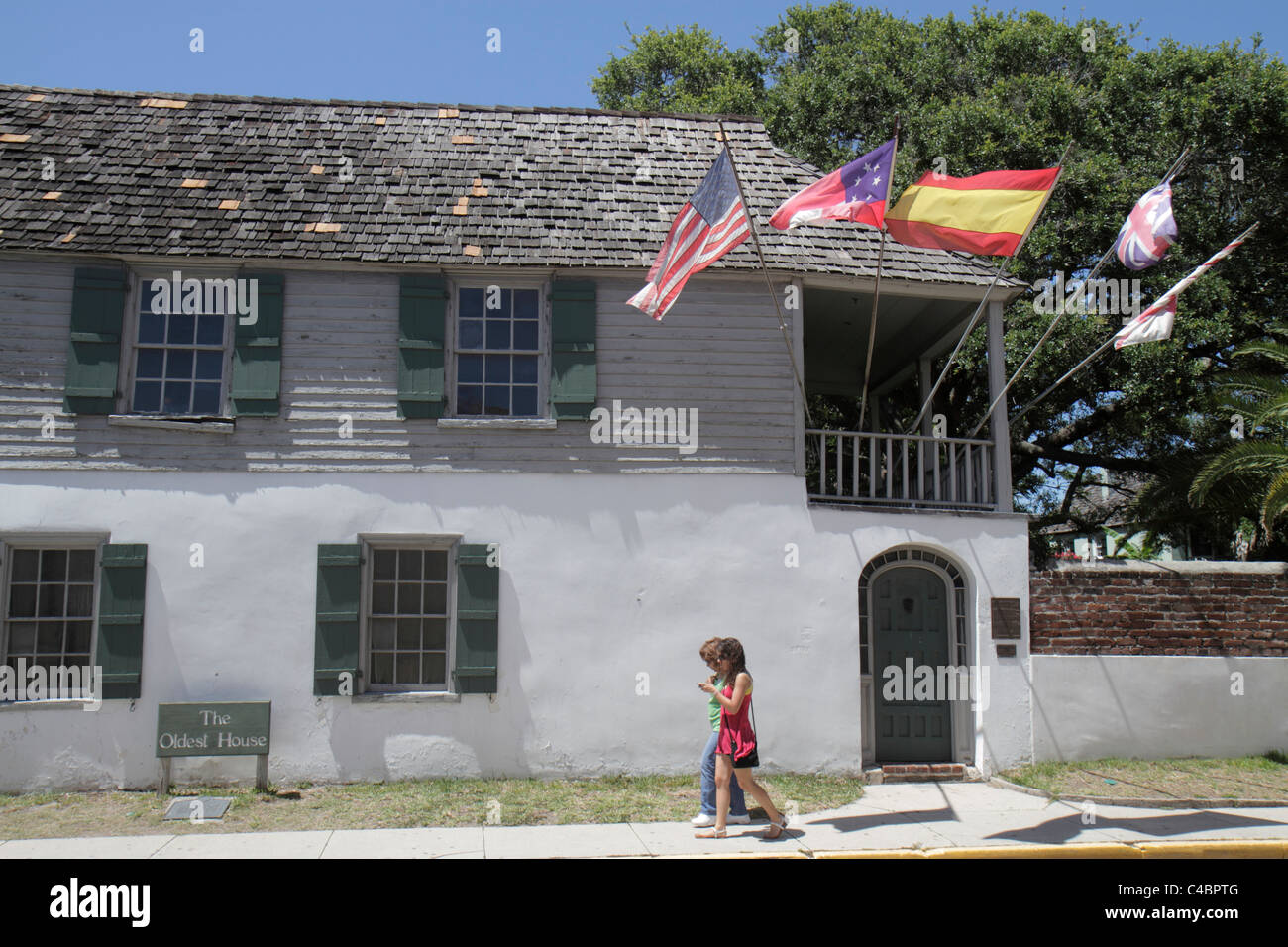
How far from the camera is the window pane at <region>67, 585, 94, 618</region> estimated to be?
9859 millimetres

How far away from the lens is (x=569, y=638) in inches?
400

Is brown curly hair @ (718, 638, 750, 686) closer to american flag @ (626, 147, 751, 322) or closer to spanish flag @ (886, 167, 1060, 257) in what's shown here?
american flag @ (626, 147, 751, 322)

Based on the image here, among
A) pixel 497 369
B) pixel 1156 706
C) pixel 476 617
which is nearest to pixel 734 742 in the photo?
pixel 476 617

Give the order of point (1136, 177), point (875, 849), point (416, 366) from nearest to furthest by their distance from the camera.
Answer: point (875, 849)
point (416, 366)
point (1136, 177)

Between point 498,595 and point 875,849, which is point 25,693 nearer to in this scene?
point 498,595

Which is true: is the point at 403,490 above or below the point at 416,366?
below

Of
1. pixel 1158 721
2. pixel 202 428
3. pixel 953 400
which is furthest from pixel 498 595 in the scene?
pixel 953 400

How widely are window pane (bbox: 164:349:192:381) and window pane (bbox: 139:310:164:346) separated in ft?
0.57

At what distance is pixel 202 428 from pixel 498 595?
328cm

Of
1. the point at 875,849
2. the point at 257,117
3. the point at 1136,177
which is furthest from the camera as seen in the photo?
the point at 1136,177

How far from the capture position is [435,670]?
33.2ft

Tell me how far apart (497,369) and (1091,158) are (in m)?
10.6

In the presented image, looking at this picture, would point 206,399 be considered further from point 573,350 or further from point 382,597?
point 573,350
